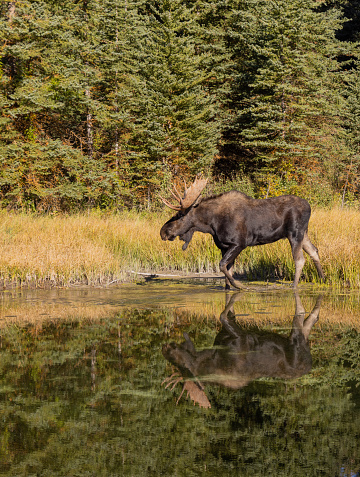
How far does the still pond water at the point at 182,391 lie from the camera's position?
11.8 feet

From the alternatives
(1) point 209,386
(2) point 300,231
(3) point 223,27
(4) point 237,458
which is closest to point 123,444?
(4) point 237,458

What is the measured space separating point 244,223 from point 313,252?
153 centimetres

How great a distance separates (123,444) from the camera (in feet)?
12.4

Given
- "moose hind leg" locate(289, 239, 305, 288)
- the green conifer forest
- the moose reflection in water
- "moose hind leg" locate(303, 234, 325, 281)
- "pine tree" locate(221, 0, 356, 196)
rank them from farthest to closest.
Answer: "pine tree" locate(221, 0, 356, 196)
the green conifer forest
"moose hind leg" locate(303, 234, 325, 281)
"moose hind leg" locate(289, 239, 305, 288)
the moose reflection in water

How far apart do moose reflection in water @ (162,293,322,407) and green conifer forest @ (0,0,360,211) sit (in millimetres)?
14780

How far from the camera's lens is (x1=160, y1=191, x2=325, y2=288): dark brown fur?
1091cm

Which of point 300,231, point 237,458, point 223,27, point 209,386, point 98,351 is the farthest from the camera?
point 223,27

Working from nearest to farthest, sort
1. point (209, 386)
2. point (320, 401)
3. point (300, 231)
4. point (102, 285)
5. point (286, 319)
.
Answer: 1. point (320, 401)
2. point (209, 386)
3. point (286, 319)
4. point (300, 231)
5. point (102, 285)

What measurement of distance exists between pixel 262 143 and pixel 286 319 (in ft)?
72.9

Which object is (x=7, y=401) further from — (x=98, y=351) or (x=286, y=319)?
(x=286, y=319)

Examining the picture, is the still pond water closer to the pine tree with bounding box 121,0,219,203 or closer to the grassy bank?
the grassy bank

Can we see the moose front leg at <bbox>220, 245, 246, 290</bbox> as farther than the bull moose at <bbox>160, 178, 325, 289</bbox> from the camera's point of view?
No

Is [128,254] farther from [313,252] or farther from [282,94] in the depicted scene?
[282,94]

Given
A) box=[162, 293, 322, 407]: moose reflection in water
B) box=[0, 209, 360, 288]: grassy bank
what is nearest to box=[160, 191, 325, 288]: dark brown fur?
box=[0, 209, 360, 288]: grassy bank
